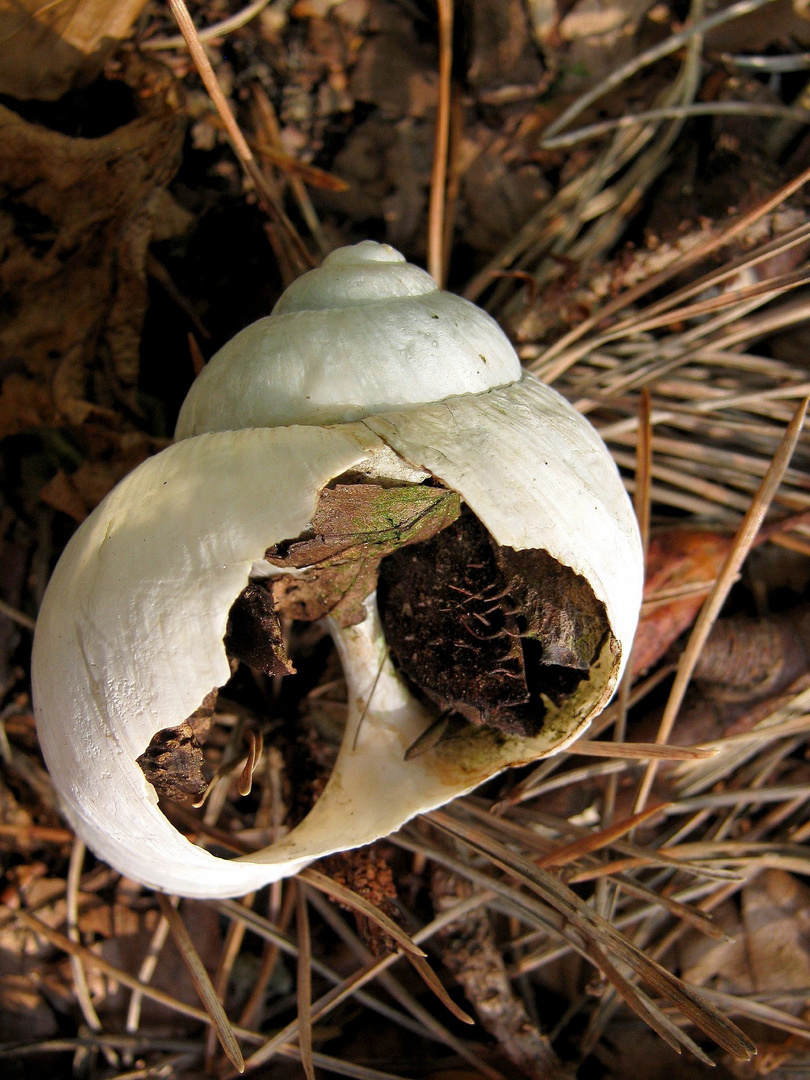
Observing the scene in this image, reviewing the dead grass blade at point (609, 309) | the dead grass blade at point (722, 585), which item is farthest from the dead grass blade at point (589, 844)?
the dead grass blade at point (609, 309)

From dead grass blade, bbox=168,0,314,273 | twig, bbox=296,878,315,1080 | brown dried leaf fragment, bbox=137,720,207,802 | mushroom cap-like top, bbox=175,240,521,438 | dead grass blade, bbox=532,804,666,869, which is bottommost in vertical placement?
twig, bbox=296,878,315,1080

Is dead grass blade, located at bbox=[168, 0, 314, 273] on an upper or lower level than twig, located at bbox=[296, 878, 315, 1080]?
upper

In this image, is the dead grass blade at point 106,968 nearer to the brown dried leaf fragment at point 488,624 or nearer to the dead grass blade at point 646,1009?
the dead grass blade at point 646,1009

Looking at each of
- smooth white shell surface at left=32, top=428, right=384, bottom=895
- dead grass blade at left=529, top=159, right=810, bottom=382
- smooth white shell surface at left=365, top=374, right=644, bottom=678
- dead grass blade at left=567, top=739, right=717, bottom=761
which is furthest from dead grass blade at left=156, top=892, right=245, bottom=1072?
dead grass blade at left=529, top=159, right=810, bottom=382

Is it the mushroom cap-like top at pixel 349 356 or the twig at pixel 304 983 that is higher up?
the mushroom cap-like top at pixel 349 356

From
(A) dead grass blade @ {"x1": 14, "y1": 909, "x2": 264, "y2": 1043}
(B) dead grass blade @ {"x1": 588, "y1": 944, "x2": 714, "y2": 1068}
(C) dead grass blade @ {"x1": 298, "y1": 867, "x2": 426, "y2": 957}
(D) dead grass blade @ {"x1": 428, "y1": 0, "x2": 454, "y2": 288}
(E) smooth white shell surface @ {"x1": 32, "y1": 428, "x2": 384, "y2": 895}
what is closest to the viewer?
(E) smooth white shell surface @ {"x1": 32, "y1": 428, "x2": 384, "y2": 895}

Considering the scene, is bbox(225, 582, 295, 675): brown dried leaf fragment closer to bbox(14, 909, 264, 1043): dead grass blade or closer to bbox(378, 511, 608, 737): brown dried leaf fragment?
bbox(378, 511, 608, 737): brown dried leaf fragment

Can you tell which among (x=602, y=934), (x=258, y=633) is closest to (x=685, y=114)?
(x=258, y=633)
